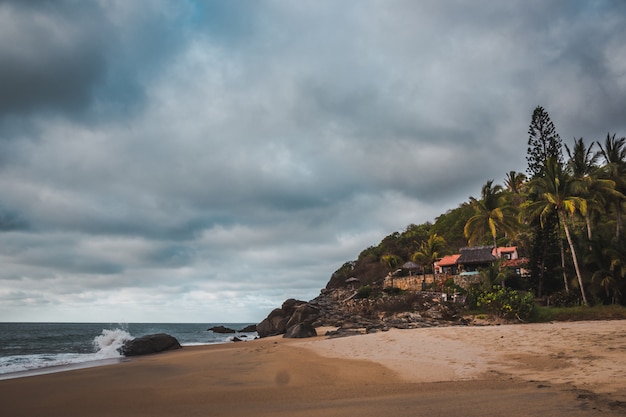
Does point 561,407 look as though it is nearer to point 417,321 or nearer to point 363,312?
point 417,321

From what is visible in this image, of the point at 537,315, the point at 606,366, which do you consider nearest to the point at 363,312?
the point at 537,315

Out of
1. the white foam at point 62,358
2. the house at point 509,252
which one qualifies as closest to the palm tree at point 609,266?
the house at point 509,252

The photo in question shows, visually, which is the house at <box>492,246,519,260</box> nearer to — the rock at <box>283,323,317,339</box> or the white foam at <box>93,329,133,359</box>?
the rock at <box>283,323,317,339</box>

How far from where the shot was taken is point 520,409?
18.0ft

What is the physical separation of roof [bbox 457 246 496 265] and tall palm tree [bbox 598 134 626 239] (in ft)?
49.1

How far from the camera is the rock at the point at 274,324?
120ft

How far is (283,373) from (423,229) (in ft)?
217

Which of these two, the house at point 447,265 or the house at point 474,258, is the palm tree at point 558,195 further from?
the house at point 447,265

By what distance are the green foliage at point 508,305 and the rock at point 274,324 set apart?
60.2ft

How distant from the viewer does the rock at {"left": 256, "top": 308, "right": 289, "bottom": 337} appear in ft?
120

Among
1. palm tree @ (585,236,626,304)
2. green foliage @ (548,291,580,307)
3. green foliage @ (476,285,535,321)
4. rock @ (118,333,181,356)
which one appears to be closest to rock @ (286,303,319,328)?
rock @ (118,333,181,356)

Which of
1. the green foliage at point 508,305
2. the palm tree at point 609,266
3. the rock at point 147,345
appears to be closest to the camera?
the rock at point 147,345

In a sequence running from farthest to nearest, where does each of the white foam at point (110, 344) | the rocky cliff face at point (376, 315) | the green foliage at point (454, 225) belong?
the green foliage at point (454, 225)
the rocky cliff face at point (376, 315)
the white foam at point (110, 344)

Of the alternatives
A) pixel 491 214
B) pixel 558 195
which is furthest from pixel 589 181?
pixel 491 214
